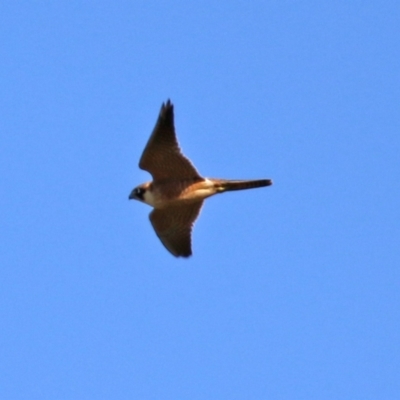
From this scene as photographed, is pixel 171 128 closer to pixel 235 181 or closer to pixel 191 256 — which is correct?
pixel 235 181

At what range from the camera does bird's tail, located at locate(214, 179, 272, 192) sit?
1809 centimetres

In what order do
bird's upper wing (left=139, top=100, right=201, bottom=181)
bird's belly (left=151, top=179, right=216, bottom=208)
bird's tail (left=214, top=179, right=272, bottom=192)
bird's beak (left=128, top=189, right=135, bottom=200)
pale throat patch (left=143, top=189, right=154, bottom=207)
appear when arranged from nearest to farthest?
1. bird's upper wing (left=139, top=100, right=201, bottom=181)
2. bird's tail (left=214, top=179, right=272, bottom=192)
3. bird's belly (left=151, top=179, right=216, bottom=208)
4. pale throat patch (left=143, top=189, right=154, bottom=207)
5. bird's beak (left=128, top=189, right=135, bottom=200)

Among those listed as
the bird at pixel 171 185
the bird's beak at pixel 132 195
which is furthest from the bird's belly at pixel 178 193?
the bird's beak at pixel 132 195

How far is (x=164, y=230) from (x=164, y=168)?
1.46m

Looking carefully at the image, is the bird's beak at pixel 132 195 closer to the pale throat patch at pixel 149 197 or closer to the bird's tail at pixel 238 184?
the pale throat patch at pixel 149 197

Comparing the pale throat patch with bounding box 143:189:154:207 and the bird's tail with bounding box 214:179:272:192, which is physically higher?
the pale throat patch with bounding box 143:189:154:207

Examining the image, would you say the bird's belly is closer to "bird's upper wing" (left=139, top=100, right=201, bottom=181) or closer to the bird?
the bird

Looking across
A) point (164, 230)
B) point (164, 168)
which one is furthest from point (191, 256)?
point (164, 168)

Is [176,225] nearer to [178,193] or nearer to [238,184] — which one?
[178,193]

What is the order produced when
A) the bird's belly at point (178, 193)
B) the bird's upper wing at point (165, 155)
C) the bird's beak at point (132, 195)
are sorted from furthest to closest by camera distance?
the bird's beak at point (132, 195) < the bird's belly at point (178, 193) < the bird's upper wing at point (165, 155)

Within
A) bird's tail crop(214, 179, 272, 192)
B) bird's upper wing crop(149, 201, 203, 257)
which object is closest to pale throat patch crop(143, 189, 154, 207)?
bird's upper wing crop(149, 201, 203, 257)

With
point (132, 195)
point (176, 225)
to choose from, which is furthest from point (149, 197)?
point (176, 225)

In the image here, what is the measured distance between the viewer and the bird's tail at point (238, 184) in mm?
18094

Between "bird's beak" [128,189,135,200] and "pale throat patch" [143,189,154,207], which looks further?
"bird's beak" [128,189,135,200]
